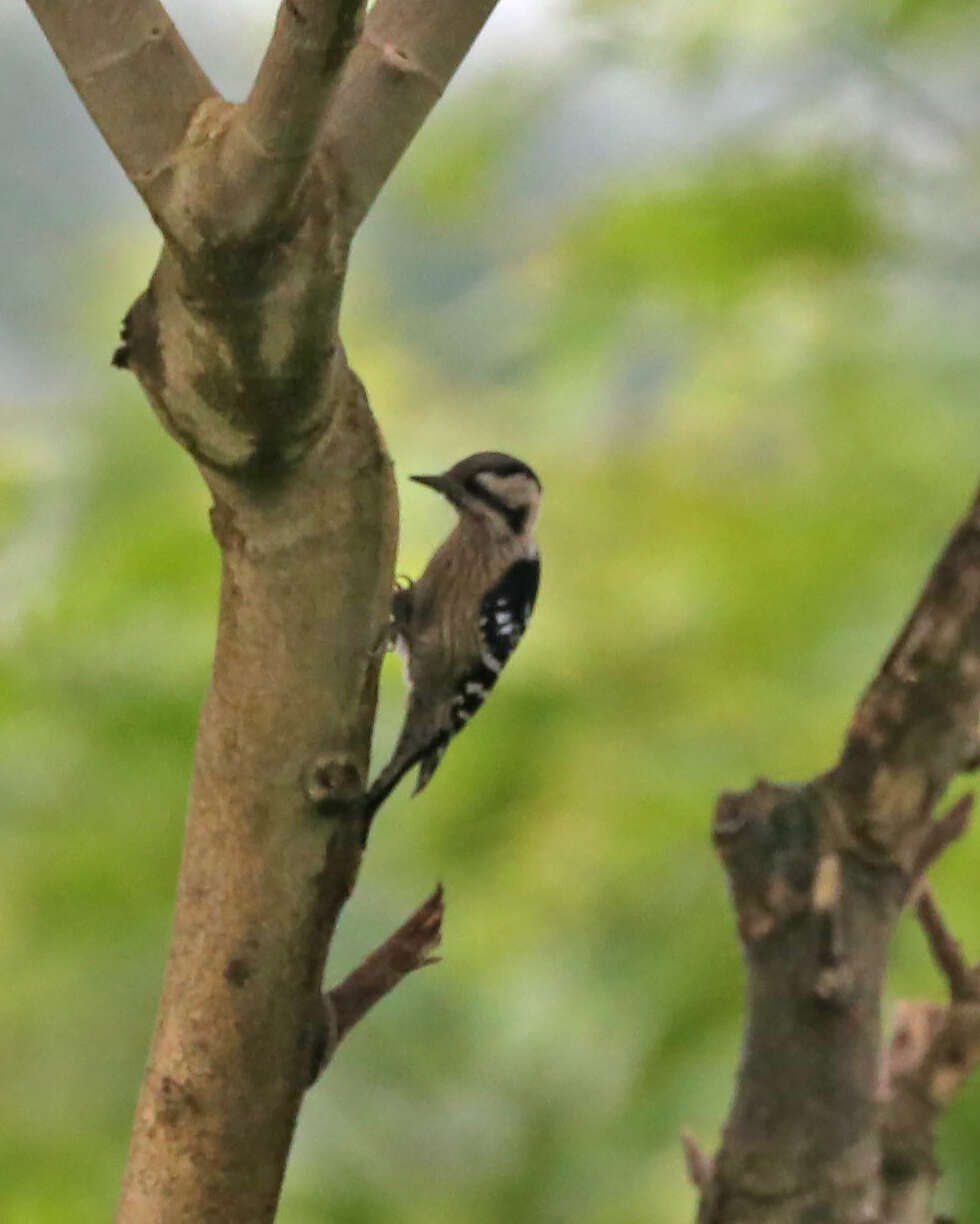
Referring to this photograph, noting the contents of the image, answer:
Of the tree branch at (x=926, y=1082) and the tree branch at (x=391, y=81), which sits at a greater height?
the tree branch at (x=391, y=81)

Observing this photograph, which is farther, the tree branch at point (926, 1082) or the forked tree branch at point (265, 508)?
the tree branch at point (926, 1082)

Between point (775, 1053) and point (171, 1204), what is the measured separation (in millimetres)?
980

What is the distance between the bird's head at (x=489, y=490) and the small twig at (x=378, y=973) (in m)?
1.76

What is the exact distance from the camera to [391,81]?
6.78ft

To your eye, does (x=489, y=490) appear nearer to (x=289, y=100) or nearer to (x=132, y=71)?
(x=132, y=71)

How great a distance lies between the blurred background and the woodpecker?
47 cm

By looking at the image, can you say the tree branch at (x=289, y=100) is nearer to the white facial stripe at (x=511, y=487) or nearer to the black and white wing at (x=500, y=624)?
the black and white wing at (x=500, y=624)

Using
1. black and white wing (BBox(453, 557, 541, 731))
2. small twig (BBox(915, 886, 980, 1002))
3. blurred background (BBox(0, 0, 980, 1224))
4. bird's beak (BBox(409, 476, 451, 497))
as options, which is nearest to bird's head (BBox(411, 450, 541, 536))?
bird's beak (BBox(409, 476, 451, 497))

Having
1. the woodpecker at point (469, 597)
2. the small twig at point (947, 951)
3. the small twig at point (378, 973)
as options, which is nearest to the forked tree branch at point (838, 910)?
the small twig at point (947, 951)

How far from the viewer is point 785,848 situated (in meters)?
2.84

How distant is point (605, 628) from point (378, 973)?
249 centimetres

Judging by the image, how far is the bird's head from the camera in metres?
4.23

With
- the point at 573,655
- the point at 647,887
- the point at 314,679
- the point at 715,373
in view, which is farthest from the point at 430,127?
the point at 314,679

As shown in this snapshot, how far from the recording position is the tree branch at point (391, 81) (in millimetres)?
2012
